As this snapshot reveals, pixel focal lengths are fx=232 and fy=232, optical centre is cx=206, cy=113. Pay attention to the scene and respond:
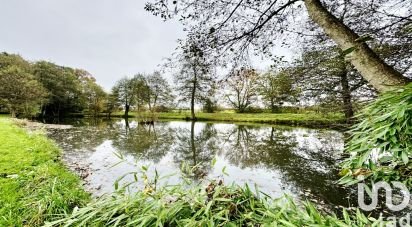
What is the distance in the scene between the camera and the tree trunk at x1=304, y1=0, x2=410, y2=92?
1808 millimetres

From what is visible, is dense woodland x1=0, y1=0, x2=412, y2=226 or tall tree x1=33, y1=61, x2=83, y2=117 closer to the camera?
dense woodland x1=0, y1=0, x2=412, y2=226

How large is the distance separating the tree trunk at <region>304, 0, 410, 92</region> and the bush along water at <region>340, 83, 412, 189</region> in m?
0.56

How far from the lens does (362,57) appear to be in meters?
1.96

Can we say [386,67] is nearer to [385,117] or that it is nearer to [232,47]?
[385,117]

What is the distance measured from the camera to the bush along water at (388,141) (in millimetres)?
991

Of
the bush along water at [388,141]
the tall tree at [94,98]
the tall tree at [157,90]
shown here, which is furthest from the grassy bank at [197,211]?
the tall tree at [94,98]

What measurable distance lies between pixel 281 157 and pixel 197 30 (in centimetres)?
818

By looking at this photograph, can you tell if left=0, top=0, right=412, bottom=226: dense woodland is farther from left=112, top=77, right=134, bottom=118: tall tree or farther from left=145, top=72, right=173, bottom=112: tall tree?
left=112, top=77, right=134, bottom=118: tall tree

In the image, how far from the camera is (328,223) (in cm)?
131

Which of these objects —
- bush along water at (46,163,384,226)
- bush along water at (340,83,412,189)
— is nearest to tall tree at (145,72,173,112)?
bush along water at (46,163,384,226)

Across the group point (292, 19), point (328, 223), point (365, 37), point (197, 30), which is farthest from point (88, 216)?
point (292, 19)

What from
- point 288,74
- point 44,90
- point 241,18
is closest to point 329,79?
point 288,74

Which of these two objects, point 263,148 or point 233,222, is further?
point 263,148

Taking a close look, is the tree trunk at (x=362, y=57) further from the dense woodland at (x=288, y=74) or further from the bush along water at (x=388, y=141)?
the bush along water at (x=388, y=141)
